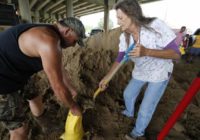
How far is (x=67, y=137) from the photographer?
1451mm

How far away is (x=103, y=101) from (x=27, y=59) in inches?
53.3

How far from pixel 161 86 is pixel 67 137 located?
0.96m

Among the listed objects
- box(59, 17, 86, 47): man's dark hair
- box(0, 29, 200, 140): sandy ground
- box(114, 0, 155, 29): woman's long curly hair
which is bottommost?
box(0, 29, 200, 140): sandy ground

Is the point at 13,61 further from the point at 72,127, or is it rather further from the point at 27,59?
the point at 72,127

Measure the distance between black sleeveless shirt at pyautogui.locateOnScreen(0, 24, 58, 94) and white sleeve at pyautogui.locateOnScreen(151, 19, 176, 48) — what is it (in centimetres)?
81

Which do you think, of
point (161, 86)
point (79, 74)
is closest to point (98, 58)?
point (79, 74)

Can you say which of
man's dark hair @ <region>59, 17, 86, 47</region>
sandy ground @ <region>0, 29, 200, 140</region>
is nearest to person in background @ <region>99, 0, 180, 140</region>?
man's dark hair @ <region>59, 17, 86, 47</region>

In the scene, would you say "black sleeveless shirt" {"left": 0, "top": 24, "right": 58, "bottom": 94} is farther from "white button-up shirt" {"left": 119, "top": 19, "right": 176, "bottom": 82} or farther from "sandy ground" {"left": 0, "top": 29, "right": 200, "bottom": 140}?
"white button-up shirt" {"left": 119, "top": 19, "right": 176, "bottom": 82}

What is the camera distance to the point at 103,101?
2268 millimetres

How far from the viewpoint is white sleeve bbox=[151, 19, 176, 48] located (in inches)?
50.7

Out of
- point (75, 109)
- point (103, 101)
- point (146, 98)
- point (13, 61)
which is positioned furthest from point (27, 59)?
point (103, 101)

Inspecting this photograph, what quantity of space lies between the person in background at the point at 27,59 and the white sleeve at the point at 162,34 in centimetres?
60

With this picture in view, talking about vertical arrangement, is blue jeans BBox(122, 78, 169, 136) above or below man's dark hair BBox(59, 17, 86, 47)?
below

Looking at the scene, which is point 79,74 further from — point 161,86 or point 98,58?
point 161,86
